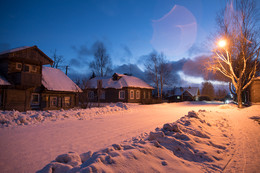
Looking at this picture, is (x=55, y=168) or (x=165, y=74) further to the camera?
(x=165, y=74)

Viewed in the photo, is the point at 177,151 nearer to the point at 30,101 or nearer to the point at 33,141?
the point at 33,141

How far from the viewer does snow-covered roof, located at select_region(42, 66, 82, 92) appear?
63.7 ft

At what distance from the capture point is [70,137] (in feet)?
18.8

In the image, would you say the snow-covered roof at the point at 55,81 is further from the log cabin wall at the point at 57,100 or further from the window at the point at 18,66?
the window at the point at 18,66

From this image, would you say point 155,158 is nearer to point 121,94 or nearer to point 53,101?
point 53,101

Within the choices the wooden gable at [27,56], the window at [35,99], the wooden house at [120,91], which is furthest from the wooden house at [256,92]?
the window at [35,99]

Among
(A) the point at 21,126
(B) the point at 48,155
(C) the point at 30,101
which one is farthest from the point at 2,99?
(B) the point at 48,155

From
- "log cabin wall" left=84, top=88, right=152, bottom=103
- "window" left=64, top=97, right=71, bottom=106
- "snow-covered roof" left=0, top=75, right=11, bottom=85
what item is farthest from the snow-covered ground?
"log cabin wall" left=84, top=88, right=152, bottom=103

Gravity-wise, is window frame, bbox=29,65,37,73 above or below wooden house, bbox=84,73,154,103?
above

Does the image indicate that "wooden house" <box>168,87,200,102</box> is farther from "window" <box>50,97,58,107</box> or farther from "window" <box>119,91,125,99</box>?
"window" <box>50,97,58,107</box>

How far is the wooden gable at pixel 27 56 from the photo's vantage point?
15.1m

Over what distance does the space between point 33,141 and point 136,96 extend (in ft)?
90.5

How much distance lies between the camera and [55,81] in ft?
68.3

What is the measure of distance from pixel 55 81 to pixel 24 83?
5.44m
